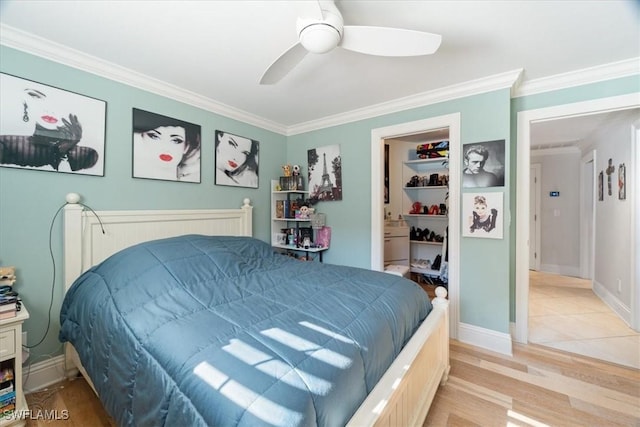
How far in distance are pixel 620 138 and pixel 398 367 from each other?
382 cm

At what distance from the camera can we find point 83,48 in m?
1.87

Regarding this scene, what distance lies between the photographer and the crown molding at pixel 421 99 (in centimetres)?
226

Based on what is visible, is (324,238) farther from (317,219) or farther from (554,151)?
(554,151)

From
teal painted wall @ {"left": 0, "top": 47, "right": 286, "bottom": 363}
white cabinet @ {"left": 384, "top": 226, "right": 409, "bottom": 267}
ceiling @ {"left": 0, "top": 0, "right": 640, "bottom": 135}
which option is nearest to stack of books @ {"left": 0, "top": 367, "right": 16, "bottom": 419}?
teal painted wall @ {"left": 0, "top": 47, "right": 286, "bottom": 363}

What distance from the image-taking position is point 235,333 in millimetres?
1107

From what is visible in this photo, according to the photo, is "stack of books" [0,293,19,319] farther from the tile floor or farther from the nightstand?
the tile floor

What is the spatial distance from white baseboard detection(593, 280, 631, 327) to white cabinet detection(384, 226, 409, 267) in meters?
2.34

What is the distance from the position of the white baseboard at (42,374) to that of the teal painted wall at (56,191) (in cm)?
4

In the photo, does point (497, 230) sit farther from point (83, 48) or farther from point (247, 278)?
point (83, 48)

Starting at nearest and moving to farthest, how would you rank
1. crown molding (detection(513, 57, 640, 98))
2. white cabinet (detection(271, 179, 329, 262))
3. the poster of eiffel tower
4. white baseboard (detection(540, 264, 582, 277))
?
crown molding (detection(513, 57, 640, 98)), the poster of eiffel tower, white cabinet (detection(271, 179, 329, 262)), white baseboard (detection(540, 264, 582, 277))

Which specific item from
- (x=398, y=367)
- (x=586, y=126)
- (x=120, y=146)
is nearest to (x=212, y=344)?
(x=398, y=367)

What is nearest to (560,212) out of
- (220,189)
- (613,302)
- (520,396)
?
(613,302)

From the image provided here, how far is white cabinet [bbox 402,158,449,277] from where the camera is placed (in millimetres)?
4164

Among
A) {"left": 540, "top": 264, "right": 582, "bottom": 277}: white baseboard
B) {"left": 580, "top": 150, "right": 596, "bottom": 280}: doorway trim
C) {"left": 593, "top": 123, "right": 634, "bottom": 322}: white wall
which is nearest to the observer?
{"left": 593, "top": 123, "right": 634, "bottom": 322}: white wall
